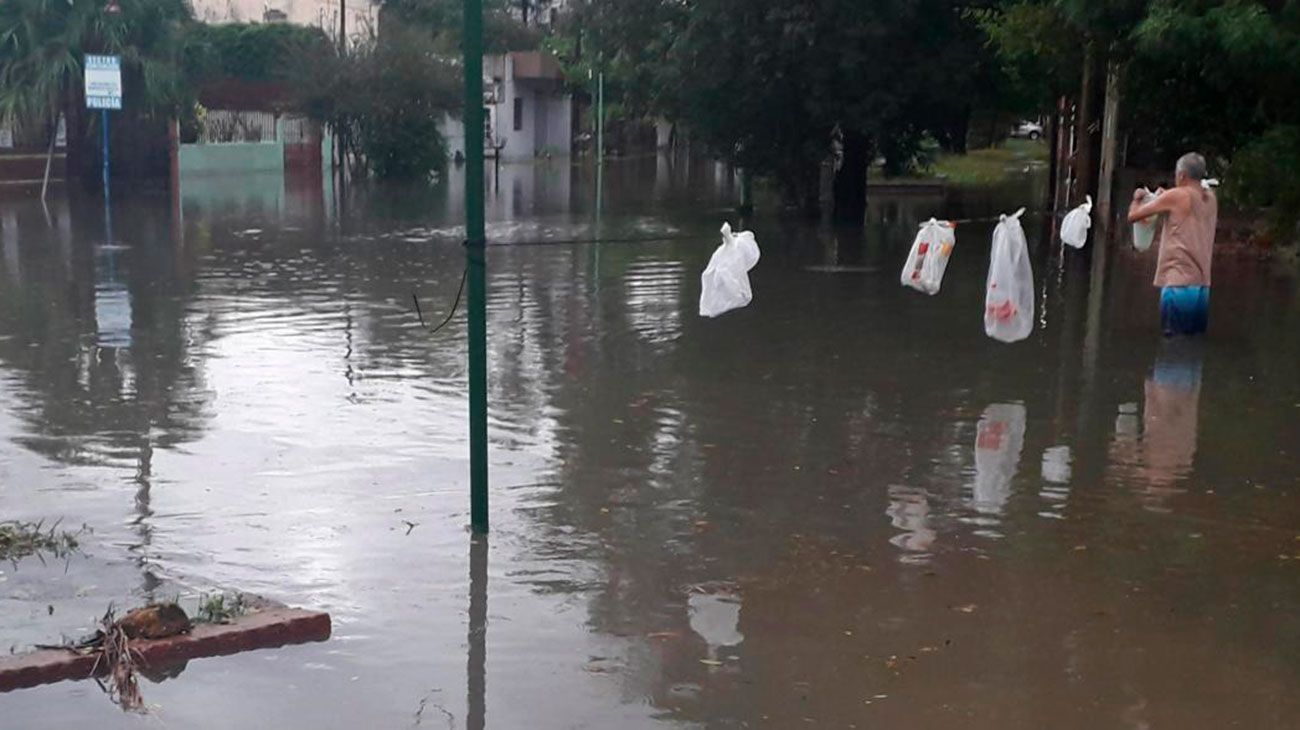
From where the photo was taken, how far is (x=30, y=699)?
504 cm

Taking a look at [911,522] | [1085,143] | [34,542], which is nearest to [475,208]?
[34,542]

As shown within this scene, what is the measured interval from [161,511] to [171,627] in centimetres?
217

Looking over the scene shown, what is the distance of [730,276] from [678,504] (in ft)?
7.81

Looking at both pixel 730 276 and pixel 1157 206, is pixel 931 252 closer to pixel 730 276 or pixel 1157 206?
pixel 1157 206

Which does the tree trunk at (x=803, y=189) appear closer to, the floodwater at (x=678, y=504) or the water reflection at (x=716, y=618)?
the floodwater at (x=678, y=504)

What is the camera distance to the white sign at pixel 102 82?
31.3 m

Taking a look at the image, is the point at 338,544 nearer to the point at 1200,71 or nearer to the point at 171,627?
the point at 171,627

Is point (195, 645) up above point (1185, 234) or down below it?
below

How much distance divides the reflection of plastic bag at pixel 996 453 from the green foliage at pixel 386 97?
34752mm

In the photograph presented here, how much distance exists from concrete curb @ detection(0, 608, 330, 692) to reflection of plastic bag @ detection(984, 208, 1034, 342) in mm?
6516

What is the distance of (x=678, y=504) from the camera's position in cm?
776

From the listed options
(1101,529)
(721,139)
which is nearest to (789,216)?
(721,139)

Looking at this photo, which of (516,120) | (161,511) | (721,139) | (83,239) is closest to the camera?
(161,511)

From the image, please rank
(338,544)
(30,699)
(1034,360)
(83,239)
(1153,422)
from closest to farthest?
(30,699), (338,544), (1153,422), (1034,360), (83,239)
